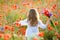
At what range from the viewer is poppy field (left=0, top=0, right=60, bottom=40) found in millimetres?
1784

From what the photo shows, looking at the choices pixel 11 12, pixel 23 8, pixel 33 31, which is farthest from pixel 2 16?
pixel 33 31

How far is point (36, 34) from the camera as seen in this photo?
1802 mm

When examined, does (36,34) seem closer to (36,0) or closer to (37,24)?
(37,24)

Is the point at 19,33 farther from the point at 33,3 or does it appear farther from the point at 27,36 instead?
the point at 33,3

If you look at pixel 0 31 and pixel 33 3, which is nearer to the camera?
pixel 0 31

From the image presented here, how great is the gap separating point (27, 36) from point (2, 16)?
313mm

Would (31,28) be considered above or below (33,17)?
below

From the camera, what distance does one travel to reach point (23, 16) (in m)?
1.83

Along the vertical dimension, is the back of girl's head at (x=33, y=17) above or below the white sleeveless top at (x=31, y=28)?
above

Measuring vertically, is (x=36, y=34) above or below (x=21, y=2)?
below

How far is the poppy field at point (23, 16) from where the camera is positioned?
5.85 feet

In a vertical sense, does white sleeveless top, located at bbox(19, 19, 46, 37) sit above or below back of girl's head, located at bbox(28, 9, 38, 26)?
below

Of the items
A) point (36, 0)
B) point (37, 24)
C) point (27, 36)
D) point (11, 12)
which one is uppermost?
point (36, 0)

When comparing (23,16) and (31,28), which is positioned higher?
(23,16)
